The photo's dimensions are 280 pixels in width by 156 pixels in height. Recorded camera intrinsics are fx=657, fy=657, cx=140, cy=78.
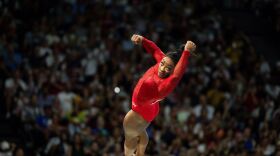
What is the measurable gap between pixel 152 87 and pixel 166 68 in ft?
0.88

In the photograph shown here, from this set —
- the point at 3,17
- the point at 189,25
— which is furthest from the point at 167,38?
the point at 3,17

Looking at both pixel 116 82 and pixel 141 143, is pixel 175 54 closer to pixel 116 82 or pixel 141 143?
pixel 141 143

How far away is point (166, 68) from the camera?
7379 mm

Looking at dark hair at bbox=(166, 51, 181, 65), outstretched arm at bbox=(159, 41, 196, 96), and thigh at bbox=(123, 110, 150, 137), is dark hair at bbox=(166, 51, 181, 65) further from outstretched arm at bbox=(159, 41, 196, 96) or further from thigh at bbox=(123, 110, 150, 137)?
thigh at bbox=(123, 110, 150, 137)

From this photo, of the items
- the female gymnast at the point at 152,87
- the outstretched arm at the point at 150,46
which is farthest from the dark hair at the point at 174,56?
the outstretched arm at the point at 150,46

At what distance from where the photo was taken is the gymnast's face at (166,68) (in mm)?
7383

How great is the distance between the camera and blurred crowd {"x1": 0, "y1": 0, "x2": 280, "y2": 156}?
41.8 feet

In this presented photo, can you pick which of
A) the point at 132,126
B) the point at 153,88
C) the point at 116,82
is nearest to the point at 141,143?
the point at 132,126

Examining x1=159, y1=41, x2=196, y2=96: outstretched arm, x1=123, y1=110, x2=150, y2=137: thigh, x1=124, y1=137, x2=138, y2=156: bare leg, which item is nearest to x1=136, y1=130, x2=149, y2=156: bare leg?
x1=124, y1=137, x2=138, y2=156: bare leg

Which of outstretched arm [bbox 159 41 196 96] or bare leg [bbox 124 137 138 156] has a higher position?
outstretched arm [bbox 159 41 196 96]

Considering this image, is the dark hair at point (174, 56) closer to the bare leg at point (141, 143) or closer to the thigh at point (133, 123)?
the thigh at point (133, 123)

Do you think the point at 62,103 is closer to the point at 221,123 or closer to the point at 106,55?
the point at 106,55

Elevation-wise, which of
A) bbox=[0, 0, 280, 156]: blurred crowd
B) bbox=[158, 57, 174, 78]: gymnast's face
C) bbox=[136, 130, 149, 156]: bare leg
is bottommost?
bbox=[0, 0, 280, 156]: blurred crowd

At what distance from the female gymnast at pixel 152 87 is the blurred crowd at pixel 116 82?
4202 millimetres
